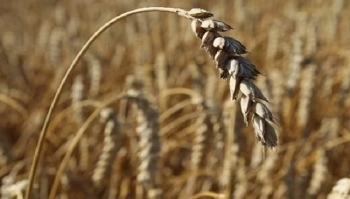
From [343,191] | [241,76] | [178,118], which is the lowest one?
[343,191]

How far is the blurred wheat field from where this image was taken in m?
1.10

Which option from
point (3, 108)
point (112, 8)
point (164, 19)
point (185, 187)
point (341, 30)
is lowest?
point (185, 187)

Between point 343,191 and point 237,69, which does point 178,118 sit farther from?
point 237,69

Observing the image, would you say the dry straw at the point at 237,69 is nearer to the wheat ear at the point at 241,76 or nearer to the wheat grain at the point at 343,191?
the wheat ear at the point at 241,76

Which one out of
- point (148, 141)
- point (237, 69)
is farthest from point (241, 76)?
point (148, 141)

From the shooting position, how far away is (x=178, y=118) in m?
1.61

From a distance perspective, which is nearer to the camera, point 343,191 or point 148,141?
point 343,191

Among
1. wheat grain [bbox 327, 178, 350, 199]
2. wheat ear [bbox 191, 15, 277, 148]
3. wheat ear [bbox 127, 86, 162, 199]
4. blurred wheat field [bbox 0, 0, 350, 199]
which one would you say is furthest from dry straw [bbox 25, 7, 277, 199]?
wheat ear [bbox 127, 86, 162, 199]

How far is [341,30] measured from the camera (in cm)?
256

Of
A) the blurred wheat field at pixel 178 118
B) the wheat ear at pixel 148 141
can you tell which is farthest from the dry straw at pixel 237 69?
the wheat ear at pixel 148 141

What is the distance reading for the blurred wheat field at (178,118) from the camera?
1.10 m

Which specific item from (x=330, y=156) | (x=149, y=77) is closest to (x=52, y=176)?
(x=330, y=156)

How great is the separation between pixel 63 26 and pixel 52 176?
92.4 inches

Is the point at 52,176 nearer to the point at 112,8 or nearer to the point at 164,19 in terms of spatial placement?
the point at 164,19
